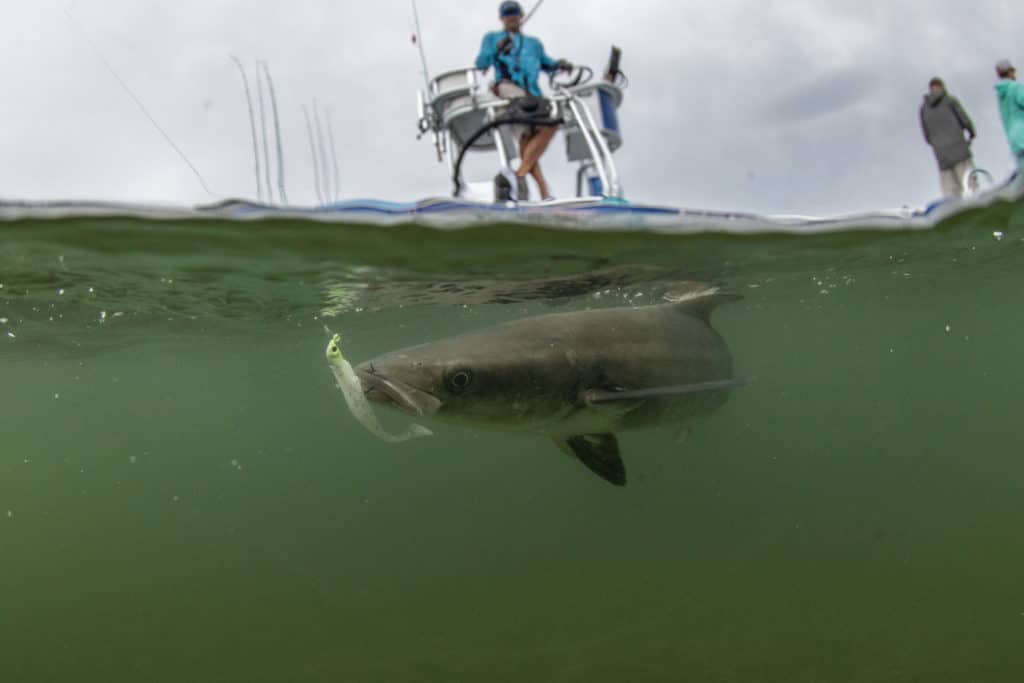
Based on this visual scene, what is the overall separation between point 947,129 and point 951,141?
0.56ft

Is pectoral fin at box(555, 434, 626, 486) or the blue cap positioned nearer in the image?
pectoral fin at box(555, 434, 626, 486)

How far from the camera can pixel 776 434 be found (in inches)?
1507

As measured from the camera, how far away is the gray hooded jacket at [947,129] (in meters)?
8.77

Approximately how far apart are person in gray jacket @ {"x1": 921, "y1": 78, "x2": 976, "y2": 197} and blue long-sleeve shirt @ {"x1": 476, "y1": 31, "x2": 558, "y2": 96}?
207 inches

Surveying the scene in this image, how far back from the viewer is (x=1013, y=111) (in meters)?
8.27

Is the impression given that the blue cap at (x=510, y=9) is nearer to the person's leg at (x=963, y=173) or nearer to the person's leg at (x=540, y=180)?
the person's leg at (x=540, y=180)

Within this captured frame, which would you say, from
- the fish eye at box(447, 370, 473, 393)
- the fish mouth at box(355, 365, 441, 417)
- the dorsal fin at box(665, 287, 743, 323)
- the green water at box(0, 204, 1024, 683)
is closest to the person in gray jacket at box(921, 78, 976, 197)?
the green water at box(0, 204, 1024, 683)

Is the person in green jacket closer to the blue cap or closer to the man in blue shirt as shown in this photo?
the man in blue shirt

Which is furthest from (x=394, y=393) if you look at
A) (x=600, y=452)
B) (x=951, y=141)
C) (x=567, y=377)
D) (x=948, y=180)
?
(x=951, y=141)

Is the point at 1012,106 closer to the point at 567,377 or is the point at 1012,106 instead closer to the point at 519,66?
the point at 519,66

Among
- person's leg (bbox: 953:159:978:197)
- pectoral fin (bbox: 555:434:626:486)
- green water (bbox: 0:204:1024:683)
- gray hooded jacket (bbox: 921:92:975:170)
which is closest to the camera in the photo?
pectoral fin (bbox: 555:434:626:486)

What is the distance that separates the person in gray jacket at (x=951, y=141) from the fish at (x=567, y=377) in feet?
15.2

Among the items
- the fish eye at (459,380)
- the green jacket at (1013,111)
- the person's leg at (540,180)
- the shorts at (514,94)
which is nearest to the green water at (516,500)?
the person's leg at (540,180)

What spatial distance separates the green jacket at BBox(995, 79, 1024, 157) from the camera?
8.16 meters
